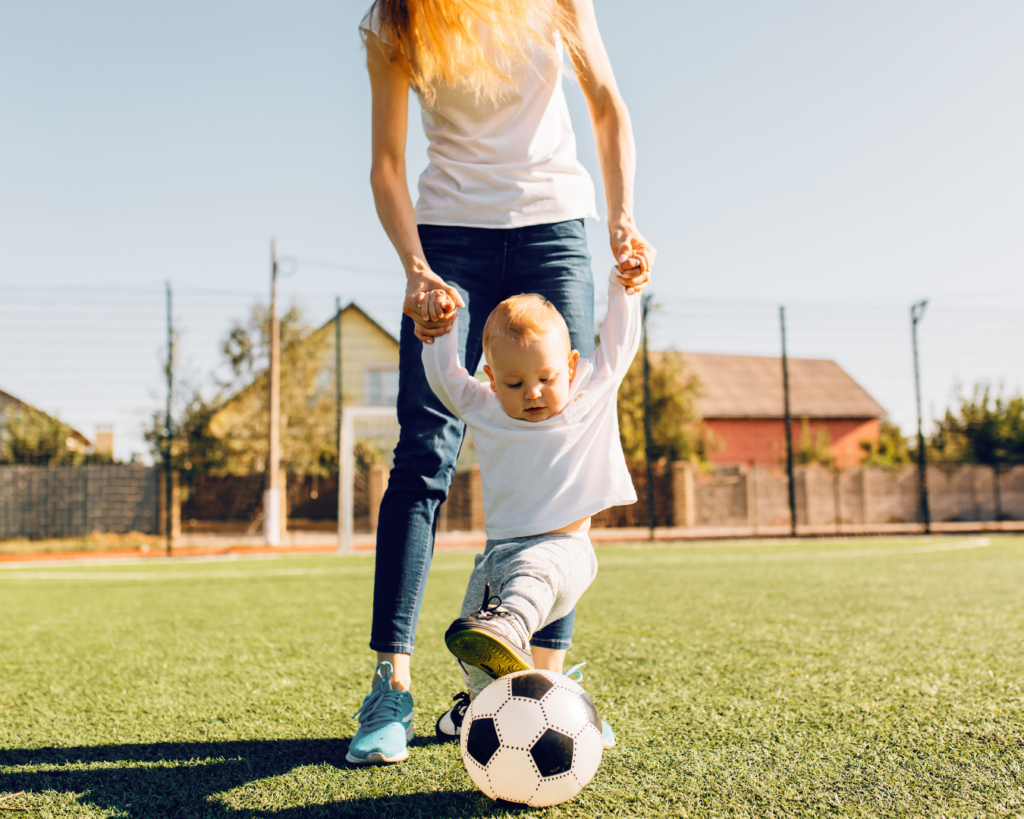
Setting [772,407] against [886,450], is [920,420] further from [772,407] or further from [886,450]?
[772,407]

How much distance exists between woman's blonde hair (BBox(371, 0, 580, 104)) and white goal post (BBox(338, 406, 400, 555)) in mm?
8526

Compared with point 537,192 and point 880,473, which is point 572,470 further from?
point 880,473

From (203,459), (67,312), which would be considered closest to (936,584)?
(67,312)

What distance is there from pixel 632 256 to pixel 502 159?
0.42 metres

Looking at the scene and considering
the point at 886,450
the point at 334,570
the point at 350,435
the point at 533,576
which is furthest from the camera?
the point at 886,450

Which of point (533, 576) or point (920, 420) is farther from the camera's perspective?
point (920, 420)

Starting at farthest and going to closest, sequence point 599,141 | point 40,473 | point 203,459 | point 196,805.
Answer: point 203,459
point 40,473
point 599,141
point 196,805

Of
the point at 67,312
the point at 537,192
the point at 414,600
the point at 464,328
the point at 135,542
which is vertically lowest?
the point at 135,542

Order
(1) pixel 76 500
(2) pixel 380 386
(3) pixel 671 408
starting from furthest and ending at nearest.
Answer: (3) pixel 671 408, (2) pixel 380 386, (1) pixel 76 500

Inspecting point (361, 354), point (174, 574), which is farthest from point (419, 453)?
point (361, 354)

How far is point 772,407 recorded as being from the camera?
30391 millimetres

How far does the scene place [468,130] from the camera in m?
1.89

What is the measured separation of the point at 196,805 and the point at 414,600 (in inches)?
23.3

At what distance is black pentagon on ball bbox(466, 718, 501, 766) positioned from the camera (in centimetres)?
129
